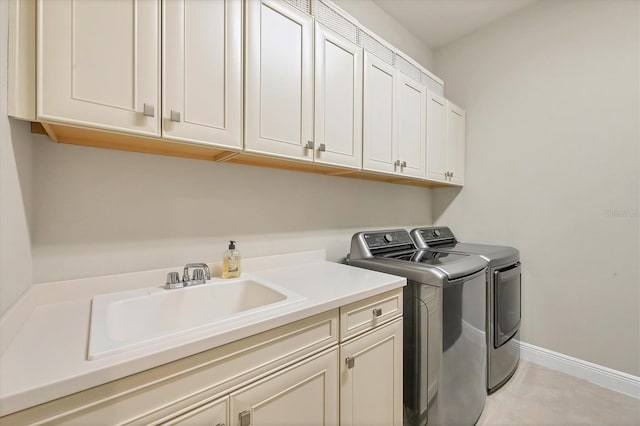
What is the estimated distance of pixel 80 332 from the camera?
80cm

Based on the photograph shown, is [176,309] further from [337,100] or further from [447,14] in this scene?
[447,14]

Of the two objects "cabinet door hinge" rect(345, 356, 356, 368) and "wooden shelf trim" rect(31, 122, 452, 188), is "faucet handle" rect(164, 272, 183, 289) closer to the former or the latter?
"wooden shelf trim" rect(31, 122, 452, 188)

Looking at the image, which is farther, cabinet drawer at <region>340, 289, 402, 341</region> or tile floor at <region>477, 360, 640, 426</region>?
tile floor at <region>477, 360, 640, 426</region>

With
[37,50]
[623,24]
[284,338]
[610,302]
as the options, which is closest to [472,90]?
[623,24]

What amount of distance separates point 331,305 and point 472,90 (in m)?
2.65

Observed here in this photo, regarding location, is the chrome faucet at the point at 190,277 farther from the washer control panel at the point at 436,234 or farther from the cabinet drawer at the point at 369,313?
the washer control panel at the point at 436,234

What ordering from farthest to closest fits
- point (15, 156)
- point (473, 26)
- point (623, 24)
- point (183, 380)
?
point (473, 26)
point (623, 24)
point (15, 156)
point (183, 380)

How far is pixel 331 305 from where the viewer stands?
105 centimetres

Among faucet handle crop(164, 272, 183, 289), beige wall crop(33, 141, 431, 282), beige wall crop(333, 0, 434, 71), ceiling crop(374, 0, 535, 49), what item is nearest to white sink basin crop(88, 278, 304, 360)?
faucet handle crop(164, 272, 183, 289)

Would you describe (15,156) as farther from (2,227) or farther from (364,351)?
(364,351)

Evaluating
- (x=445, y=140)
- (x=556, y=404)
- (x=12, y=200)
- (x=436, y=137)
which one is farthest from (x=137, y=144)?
(x=556, y=404)

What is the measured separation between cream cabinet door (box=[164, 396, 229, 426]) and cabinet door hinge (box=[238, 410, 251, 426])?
0.04 m

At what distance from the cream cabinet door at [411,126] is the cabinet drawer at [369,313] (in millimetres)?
961

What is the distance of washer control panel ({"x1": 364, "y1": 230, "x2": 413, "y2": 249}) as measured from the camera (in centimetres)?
189
